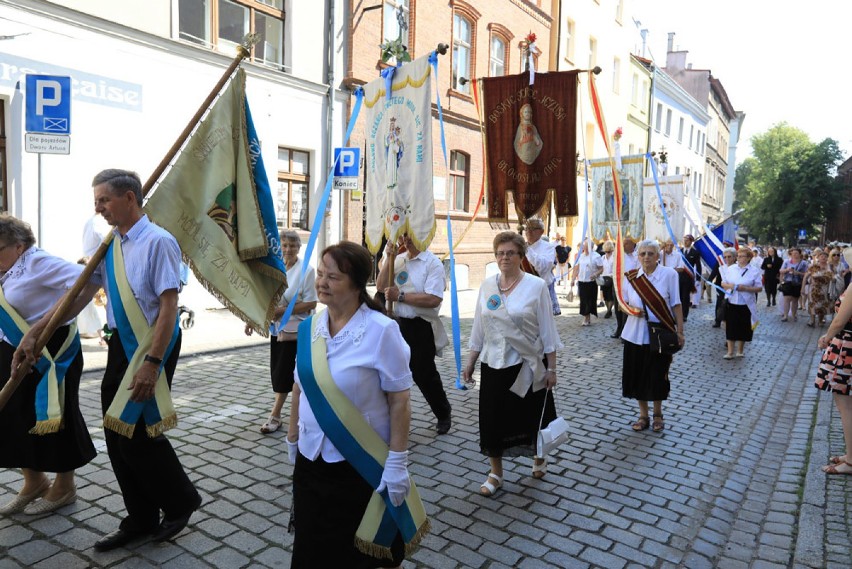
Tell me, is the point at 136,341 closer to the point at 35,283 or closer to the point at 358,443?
the point at 35,283

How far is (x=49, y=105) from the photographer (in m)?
7.62

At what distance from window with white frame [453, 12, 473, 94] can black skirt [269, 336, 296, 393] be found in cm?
1478

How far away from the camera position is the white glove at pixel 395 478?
2600mm

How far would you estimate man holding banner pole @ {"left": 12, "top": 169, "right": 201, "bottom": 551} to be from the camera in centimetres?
330

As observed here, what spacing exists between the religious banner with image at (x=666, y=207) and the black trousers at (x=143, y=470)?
1200 centimetres

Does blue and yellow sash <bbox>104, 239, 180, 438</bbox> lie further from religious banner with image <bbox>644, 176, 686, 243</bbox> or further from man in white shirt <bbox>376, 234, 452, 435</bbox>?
religious banner with image <bbox>644, 176, 686, 243</bbox>

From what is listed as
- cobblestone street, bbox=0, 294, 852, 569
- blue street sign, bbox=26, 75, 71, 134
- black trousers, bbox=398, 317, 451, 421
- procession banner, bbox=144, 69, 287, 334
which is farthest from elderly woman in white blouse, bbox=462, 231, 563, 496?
blue street sign, bbox=26, 75, 71, 134

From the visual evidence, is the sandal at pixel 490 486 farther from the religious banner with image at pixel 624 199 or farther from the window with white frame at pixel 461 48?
the window with white frame at pixel 461 48

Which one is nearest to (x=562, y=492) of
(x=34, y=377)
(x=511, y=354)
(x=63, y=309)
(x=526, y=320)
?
(x=511, y=354)

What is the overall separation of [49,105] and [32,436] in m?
5.30

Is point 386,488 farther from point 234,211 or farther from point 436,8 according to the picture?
point 436,8

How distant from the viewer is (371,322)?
271 centimetres

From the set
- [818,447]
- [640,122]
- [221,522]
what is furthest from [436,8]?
[640,122]

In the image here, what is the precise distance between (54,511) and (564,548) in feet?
10.3
